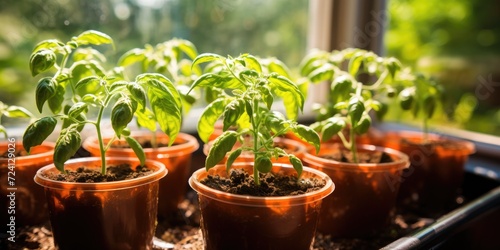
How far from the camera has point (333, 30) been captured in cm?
201

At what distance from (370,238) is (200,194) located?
549mm

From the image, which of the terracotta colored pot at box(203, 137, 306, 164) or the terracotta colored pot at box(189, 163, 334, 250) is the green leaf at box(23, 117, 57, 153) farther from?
the terracotta colored pot at box(203, 137, 306, 164)

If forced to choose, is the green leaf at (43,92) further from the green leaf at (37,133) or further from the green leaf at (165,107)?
the green leaf at (165,107)

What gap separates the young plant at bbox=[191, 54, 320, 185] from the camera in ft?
2.97

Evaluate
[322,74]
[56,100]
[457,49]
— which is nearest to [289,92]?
[322,74]

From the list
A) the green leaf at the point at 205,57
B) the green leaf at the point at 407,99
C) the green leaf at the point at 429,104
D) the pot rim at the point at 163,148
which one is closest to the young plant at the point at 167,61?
the pot rim at the point at 163,148

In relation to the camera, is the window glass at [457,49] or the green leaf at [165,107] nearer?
the green leaf at [165,107]

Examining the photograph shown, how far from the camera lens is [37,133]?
2.86ft

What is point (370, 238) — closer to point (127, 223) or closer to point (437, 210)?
point (437, 210)

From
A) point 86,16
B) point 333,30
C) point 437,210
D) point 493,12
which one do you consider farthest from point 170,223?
point 493,12

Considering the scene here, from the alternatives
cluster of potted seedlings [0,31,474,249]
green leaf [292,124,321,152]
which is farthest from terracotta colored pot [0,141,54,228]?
green leaf [292,124,321,152]

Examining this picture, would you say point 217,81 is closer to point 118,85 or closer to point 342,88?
point 118,85

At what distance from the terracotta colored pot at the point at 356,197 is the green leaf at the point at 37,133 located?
674 mm

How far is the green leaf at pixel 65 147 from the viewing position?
850mm
